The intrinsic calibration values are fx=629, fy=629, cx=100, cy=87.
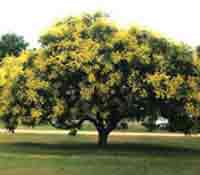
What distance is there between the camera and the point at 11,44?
79.5 metres

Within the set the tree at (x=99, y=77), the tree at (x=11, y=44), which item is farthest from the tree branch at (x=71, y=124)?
the tree at (x=11, y=44)

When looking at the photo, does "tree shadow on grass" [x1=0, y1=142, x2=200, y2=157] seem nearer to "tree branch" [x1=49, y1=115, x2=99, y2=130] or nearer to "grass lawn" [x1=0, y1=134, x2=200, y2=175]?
"grass lawn" [x1=0, y1=134, x2=200, y2=175]

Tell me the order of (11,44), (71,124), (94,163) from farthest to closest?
(11,44) → (71,124) → (94,163)

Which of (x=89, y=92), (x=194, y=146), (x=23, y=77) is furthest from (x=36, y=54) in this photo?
(x=194, y=146)

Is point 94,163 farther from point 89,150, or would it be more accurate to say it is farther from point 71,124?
point 71,124

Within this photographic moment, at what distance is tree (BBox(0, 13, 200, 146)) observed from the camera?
89.8 ft

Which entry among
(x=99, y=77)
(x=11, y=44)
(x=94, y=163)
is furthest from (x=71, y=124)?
(x=11, y=44)

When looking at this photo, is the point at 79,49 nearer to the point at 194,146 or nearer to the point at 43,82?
the point at 43,82

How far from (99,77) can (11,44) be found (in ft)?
175

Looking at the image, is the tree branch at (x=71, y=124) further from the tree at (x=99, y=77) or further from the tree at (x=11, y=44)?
the tree at (x=11, y=44)

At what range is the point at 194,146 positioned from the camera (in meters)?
32.7

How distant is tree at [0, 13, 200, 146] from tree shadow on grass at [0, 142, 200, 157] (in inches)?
52.1

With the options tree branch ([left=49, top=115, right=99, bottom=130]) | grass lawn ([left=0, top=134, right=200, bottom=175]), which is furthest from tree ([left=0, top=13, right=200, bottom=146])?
grass lawn ([left=0, top=134, right=200, bottom=175])

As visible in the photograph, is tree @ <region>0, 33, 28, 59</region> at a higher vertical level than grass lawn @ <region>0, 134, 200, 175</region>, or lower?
higher
